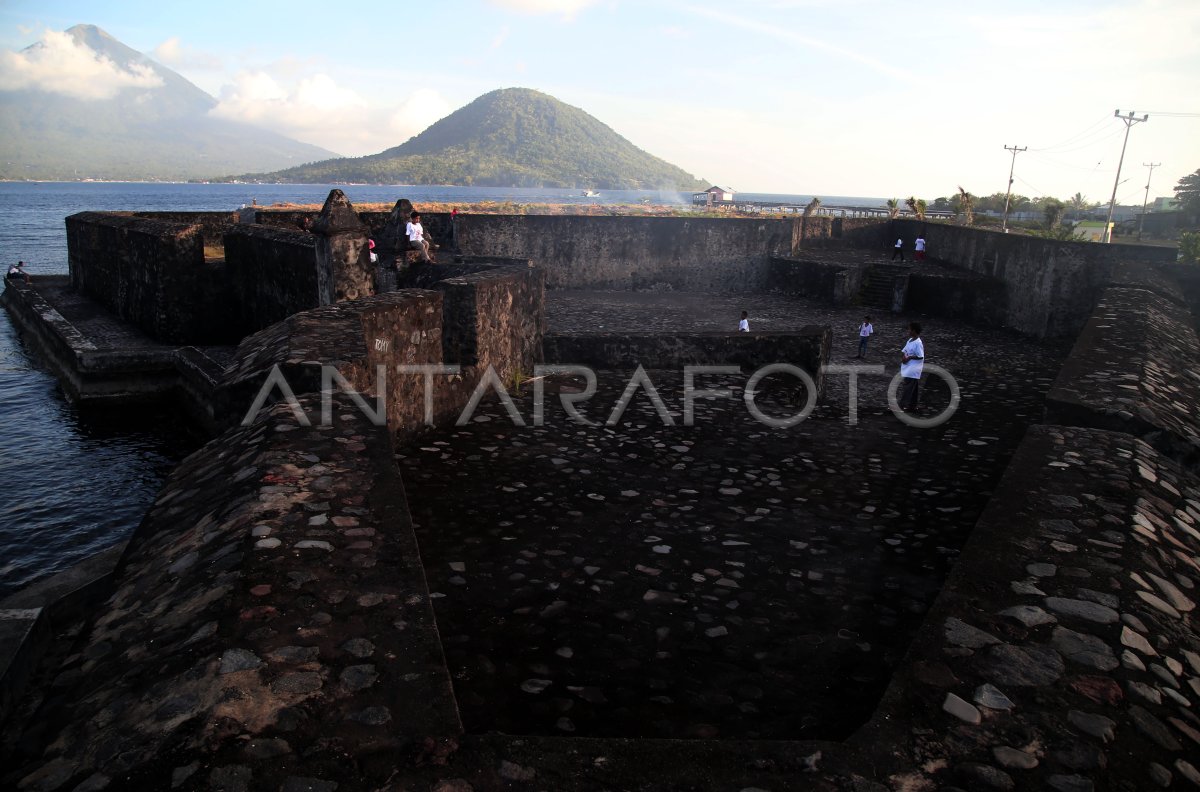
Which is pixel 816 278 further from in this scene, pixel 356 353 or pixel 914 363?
pixel 356 353

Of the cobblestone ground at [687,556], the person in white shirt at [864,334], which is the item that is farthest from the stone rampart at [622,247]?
the cobblestone ground at [687,556]

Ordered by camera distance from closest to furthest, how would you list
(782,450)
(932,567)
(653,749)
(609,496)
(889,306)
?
(653,749) → (932,567) → (609,496) → (782,450) → (889,306)

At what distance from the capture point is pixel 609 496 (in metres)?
6.00

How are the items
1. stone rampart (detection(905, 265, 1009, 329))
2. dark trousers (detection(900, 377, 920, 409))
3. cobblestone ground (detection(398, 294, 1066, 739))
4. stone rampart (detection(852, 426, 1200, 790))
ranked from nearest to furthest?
stone rampart (detection(852, 426, 1200, 790)) < cobblestone ground (detection(398, 294, 1066, 739)) < dark trousers (detection(900, 377, 920, 409)) < stone rampart (detection(905, 265, 1009, 329))

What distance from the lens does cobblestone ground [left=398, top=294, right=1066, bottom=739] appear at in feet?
11.4

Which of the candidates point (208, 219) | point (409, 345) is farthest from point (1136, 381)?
point (208, 219)

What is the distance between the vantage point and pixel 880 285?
21.6 metres

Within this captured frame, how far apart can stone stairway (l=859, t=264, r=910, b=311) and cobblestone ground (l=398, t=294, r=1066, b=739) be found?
12743 mm

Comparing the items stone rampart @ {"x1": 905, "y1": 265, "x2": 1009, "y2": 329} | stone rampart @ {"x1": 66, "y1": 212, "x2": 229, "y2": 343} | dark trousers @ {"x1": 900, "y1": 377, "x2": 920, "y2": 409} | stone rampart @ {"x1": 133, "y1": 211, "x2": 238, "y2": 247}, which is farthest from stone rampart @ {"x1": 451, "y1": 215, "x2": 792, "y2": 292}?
dark trousers @ {"x1": 900, "y1": 377, "x2": 920, "y2": 409}

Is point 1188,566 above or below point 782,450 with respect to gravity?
above

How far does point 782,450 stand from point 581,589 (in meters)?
3.52

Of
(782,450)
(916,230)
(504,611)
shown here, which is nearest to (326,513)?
(504,611)

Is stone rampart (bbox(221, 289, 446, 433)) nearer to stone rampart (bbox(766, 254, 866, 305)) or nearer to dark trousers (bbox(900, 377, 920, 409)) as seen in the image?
dark trousers (bbox(900, 377, 920, 409))

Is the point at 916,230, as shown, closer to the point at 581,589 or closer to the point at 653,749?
the point at 581,589
